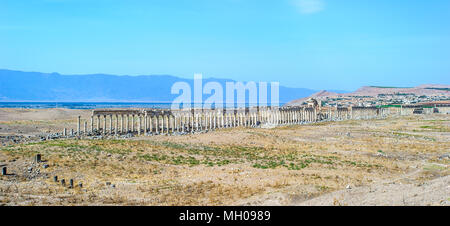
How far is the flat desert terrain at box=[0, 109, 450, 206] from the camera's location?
664 inches

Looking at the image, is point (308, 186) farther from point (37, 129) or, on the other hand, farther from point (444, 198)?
point (37, 129)

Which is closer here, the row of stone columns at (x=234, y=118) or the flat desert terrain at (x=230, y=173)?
the flat desert terrain at (x=230, y=173)

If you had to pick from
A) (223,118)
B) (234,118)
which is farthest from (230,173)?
(223,118)

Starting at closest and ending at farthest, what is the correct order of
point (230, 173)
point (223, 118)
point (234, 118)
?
point (230, 173), point (234, 118), point (223, 118)

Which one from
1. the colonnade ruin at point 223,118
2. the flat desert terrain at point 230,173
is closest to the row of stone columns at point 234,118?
the colonnade ruin at point 223,118

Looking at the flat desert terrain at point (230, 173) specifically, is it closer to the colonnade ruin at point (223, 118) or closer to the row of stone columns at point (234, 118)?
the colonnade ruin at point (223, 118)

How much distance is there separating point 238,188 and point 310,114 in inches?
2777

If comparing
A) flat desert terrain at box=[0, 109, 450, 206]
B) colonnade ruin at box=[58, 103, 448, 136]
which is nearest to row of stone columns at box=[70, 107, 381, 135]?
colonnade ruin at box=[58, 103, 448, 136]

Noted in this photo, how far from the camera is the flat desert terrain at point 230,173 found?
16.9 metres

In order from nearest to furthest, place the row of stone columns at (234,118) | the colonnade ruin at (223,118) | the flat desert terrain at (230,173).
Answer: the flat desert terrain at (230,173)
the colonnade ruin at (223,118)
the row of stone columns at (234,118)

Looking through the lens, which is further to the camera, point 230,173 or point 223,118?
point 223,118

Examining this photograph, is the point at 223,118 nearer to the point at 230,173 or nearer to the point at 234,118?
the point at 234,118

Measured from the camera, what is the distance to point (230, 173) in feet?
78.8

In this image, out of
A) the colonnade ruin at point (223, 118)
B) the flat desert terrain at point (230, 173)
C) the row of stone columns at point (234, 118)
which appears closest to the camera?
the flat desert terrain at point (230, 173)
